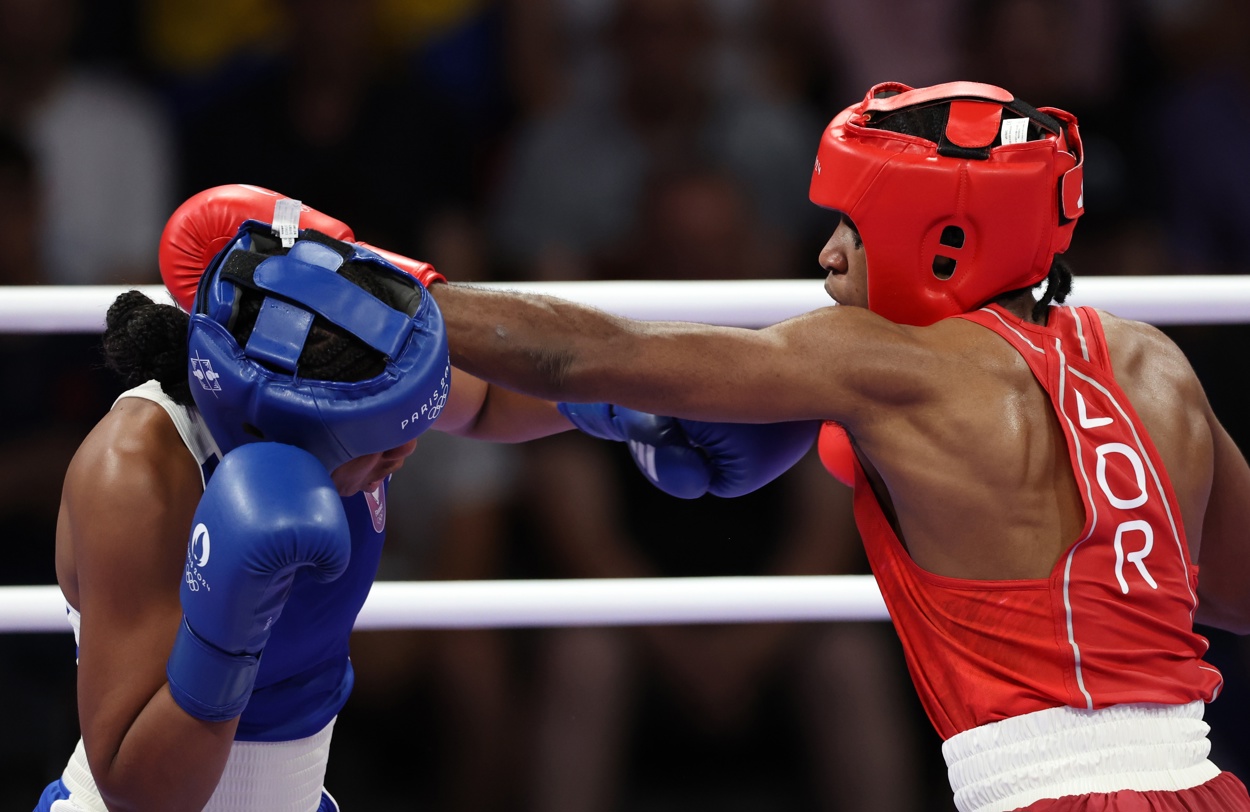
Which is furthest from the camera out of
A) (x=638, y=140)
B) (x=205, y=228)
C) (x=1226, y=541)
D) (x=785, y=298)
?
(x=638, y=140)

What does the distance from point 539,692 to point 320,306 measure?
2.10 m

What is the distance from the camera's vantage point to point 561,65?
3939 mm

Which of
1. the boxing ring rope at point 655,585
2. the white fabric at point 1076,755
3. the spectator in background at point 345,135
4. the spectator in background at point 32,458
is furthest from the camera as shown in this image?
the spectator in background at point 345,135

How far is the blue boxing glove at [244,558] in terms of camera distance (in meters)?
1.32

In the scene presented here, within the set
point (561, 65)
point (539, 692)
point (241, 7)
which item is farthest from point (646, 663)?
point (241, 7)

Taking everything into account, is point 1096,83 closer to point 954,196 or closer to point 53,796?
point 954,196

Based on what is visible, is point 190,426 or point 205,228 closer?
point 190,426

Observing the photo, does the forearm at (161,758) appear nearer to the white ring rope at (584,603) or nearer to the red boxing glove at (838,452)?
the white ring rope at (584,603)

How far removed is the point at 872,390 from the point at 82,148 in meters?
2.93

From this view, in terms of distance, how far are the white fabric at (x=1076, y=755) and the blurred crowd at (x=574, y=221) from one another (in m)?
1.66

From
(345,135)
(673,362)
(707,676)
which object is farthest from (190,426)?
(345,135)

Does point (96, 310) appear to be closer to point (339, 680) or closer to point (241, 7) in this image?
point (339, 680)

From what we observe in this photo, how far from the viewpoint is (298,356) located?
1373 mm

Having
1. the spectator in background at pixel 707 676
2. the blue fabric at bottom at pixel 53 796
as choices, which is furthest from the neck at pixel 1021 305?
the spectator in background at pixel 707 676
